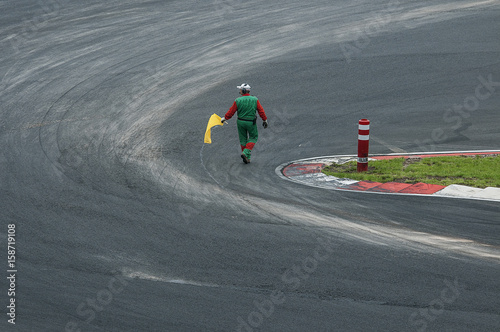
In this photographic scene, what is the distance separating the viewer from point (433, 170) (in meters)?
11.5

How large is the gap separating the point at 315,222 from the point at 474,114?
817cm

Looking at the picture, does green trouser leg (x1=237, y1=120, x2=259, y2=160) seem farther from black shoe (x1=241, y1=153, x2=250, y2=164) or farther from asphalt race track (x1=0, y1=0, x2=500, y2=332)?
asphalt race track (x1=0, y1=0, x2=500, y2=332)

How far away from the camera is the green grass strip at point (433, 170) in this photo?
1098cm

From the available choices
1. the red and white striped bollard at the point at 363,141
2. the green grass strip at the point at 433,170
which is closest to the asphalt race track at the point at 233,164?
the green grass strip at the point at 433,170

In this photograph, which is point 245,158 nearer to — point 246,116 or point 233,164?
point 233,164

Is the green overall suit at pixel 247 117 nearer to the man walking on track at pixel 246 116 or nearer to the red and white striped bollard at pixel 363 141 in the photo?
the man walking on track at pixel 246 116

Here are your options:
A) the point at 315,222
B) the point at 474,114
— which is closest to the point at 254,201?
the point at 315,222

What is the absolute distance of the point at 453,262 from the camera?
24.8ft

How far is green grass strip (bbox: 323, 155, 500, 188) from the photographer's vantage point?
11.0 meters

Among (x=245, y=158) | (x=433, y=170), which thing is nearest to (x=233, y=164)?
(x=245, y=158)

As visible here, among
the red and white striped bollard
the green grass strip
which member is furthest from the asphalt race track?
the red and white striped bollard

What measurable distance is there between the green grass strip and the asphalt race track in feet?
3.38

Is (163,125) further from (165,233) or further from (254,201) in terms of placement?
(165,233)

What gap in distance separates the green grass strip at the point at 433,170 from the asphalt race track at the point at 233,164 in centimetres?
103
